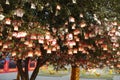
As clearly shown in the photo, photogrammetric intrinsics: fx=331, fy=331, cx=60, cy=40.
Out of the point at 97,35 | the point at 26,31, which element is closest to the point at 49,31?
the point at 26,31

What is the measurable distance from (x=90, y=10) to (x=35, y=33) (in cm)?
176

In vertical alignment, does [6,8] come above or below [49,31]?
above

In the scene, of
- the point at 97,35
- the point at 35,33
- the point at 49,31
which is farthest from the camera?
the point at 97,35

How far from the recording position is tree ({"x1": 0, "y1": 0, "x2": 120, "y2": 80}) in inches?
306

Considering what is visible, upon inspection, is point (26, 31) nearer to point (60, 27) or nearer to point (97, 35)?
point (60, 27)

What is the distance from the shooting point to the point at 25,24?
7867 mm

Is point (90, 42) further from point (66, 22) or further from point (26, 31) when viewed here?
point (26, 31)

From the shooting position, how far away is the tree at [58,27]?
7.77 m

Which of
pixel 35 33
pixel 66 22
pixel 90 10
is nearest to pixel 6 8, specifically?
pixel 35 33

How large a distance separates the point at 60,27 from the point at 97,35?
1.15m

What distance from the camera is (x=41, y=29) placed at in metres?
7.98

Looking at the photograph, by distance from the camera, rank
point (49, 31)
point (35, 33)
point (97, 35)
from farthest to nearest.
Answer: point (97, 35) < point (49, 31) < point (35, 33)

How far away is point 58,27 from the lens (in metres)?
8.55

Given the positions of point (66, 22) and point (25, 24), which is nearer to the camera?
point (25, 24)
